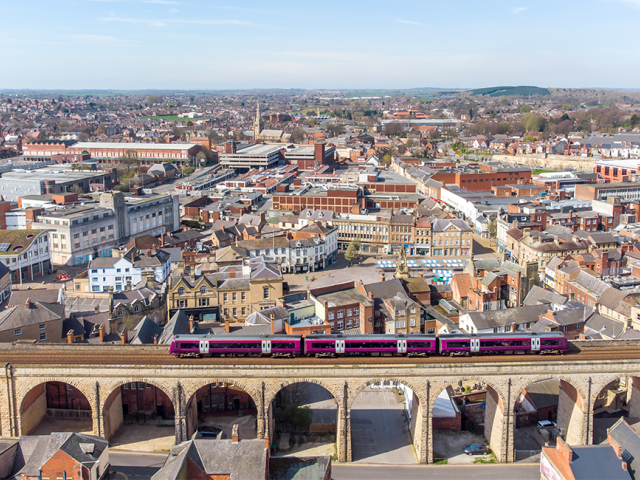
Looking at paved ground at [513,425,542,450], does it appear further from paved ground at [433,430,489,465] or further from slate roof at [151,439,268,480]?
slate roof at [151,439,268,480]

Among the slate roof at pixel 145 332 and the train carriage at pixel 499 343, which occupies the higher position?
the train carriage at pixel 499 343

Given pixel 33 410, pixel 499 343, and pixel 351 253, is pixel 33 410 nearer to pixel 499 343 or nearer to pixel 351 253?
pixel 499 343

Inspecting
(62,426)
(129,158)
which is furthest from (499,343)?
(129,158)

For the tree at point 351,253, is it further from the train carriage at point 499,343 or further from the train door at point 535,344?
the train door at point 535,344

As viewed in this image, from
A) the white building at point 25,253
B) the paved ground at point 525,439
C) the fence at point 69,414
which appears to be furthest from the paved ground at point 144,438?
the white building at point 25,253

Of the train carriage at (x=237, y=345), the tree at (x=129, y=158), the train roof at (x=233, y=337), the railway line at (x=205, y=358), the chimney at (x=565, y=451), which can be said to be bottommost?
the chimney at (x=565, y=451)

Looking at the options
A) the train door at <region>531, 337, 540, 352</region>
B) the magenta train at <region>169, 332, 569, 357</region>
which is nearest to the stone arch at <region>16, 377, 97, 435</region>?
the magenta train at <region>169, 332, 569, 357</region>
